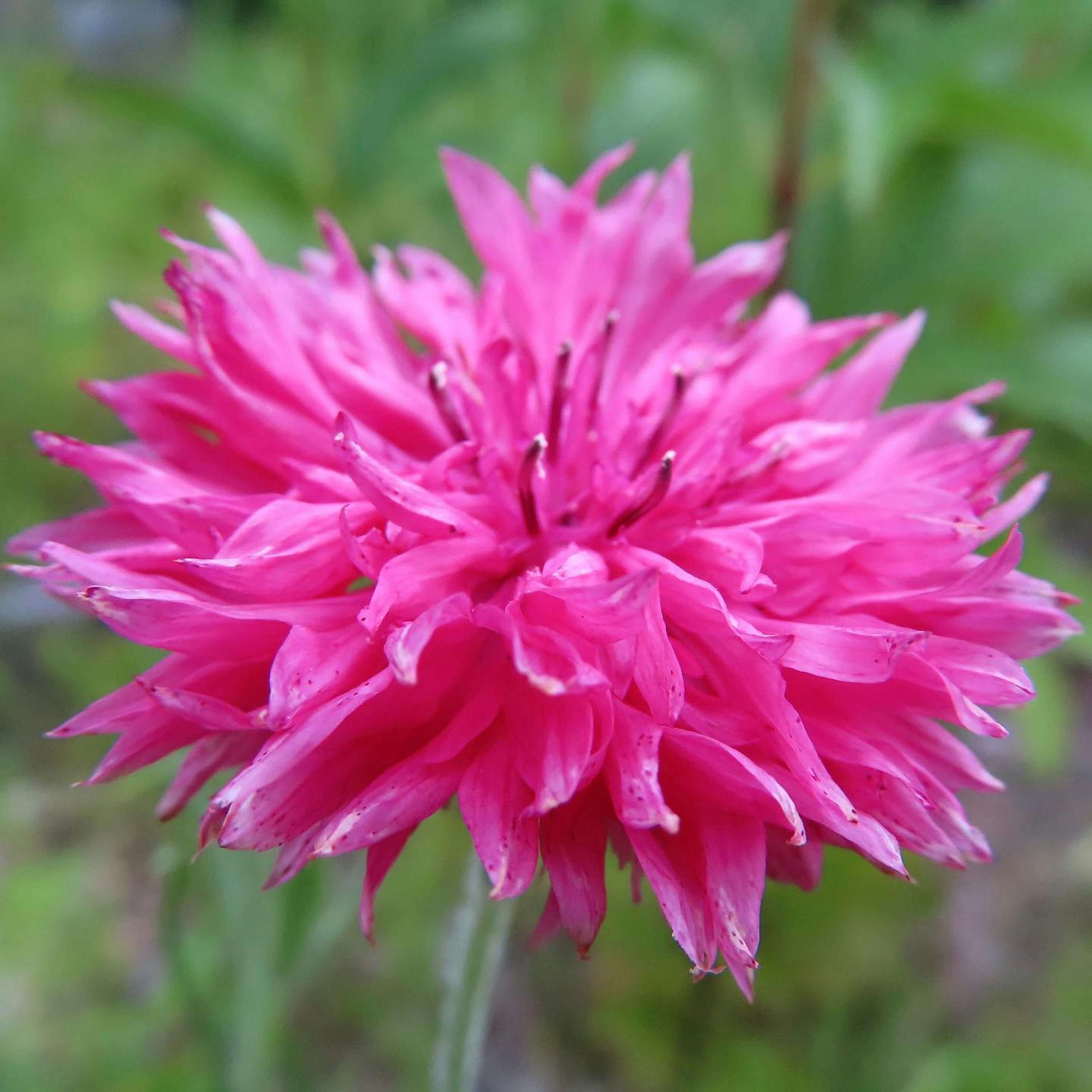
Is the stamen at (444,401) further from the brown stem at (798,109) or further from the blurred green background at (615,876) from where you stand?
the brown stem at (798,109)

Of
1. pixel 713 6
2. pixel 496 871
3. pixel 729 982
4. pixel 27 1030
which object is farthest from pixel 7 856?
pixel 713 6

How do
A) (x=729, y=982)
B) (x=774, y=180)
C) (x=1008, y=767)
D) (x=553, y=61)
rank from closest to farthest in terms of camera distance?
(x=774, y=180) → (x=729, y=982) → (x=553, y=61) → (x=1008, y=767)

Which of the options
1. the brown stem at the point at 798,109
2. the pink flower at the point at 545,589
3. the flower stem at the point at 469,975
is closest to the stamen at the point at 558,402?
the pink flower at the point at 545,589

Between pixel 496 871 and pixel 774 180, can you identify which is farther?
pixel 774 180

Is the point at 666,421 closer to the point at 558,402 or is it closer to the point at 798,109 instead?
the point at 558,402

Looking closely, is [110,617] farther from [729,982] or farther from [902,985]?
[902,985]

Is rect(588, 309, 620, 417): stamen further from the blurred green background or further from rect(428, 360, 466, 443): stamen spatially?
the blurred green background

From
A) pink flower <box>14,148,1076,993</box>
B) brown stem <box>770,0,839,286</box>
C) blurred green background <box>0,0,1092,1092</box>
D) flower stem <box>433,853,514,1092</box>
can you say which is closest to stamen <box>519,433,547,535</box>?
pink flower <box>14,148,1076,993</box>
